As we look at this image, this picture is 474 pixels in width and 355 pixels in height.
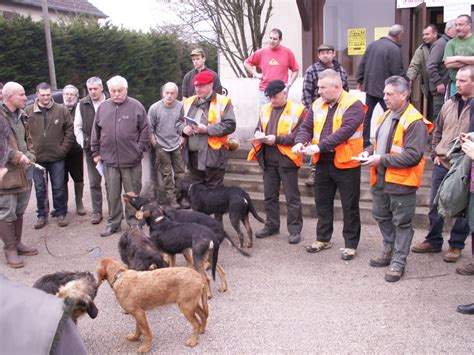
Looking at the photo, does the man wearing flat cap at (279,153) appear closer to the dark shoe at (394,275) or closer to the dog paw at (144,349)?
the dark shoe at (394,275)

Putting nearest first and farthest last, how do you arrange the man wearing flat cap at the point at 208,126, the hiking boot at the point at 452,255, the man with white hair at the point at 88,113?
the hiking boot at the point at 452,255 < the man wearing flat cap at the point at 208,126 < the man with white hair at the point at 88,113

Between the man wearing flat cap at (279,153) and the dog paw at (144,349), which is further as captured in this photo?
the man wearing flat cap at (279,153)

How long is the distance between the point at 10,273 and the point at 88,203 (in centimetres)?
306

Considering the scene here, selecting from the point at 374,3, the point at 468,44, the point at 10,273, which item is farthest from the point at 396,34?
the point at 10,273

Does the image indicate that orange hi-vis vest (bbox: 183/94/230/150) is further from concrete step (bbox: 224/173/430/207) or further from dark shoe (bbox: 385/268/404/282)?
dark shoe (bbox: 385/268/404/282)

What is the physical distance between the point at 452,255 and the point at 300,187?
8.92 ft

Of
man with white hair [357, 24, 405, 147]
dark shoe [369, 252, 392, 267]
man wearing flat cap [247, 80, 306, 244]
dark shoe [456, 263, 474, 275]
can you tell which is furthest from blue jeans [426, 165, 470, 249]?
man with white hair [357, 24, 405, 147]

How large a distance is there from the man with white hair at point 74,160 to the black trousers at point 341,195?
12.7ft

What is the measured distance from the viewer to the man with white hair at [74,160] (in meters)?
7.81

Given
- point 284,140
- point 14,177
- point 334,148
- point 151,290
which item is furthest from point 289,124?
point 14,177

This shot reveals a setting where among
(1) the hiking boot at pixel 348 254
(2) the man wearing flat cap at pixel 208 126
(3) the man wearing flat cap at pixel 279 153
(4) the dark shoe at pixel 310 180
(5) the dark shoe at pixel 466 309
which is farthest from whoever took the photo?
(4) the dark shoe at pixel 310 180

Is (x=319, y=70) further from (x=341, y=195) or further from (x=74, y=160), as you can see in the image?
(x=74, y=160)

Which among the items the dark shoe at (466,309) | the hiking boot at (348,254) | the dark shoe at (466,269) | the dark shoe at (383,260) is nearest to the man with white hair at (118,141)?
the hiking boot at (348,254)


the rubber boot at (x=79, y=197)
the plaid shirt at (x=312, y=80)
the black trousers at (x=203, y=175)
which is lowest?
the rubber boot at (x=79, y=197)
